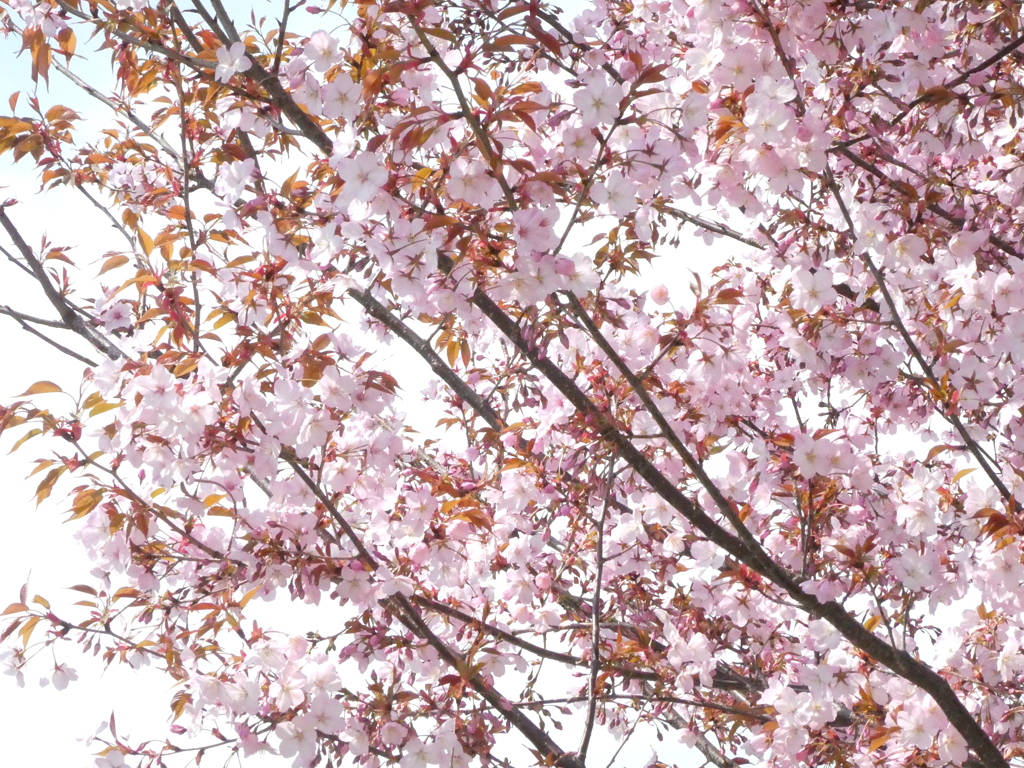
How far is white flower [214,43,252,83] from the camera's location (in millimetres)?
2047

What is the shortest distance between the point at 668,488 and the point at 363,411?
0.91m

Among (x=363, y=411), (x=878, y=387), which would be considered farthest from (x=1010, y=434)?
(x=363, y=411)

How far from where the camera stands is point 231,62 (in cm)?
209

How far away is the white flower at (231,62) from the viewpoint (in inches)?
80.6

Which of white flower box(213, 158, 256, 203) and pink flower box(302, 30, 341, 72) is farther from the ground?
pink flower box(302, 30, 341, 72)

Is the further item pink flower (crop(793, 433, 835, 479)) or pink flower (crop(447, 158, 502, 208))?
pink flower (crop(793, 433, 835, 479))

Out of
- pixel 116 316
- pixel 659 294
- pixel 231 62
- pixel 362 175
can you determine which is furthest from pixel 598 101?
pixel 116 316

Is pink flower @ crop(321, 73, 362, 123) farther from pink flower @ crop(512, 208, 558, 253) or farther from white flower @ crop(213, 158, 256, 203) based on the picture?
pink flower @ crop(512, 208, 558, 253)

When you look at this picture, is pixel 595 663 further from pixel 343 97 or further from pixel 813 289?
pixel 343 97

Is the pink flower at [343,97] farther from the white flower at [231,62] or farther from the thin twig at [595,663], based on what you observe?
the thin twig at [595,663]

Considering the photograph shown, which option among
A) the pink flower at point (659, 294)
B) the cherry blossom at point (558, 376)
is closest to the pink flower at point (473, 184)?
the cherry blossom at point (558, 376)

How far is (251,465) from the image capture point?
2188 millimetres

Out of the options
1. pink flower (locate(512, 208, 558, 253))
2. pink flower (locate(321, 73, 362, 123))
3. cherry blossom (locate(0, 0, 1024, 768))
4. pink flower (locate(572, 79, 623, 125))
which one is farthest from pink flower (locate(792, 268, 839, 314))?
pink flower (locate(321, 73, 362, 123))

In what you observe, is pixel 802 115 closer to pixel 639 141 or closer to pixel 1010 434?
pixel 639 141
